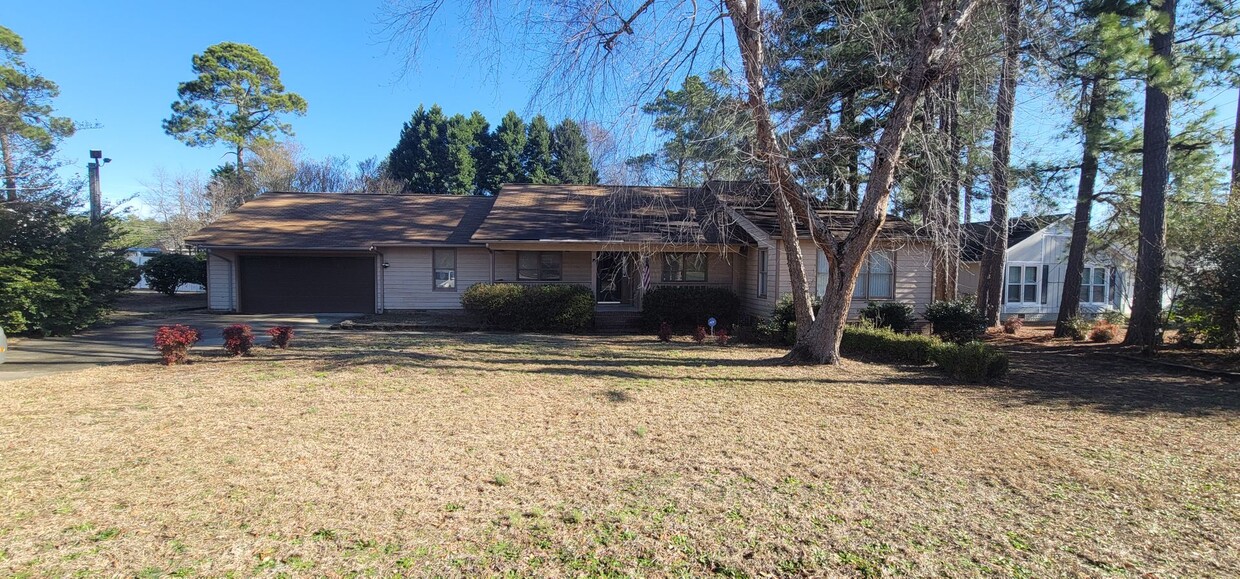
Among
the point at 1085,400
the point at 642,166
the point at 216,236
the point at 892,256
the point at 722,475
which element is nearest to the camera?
the point at 722,475

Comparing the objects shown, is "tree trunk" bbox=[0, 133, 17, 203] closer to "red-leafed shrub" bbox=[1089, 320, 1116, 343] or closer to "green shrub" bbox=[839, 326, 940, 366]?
"green shrub" bbox=[839, 326, 940, 366]

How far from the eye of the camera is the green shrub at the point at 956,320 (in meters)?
13.0

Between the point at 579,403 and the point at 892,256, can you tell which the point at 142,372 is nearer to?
the point at 579,403

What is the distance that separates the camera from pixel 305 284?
17.7m

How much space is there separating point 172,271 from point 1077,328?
29.3 metres

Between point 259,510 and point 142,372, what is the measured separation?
247 inches

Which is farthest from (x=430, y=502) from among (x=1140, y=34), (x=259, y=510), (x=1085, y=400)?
(x=1140, y=34)

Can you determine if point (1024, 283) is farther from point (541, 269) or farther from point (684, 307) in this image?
point (541, 269)

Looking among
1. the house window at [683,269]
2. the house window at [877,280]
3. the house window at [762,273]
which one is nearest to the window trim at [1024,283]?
the house window at [877,280]

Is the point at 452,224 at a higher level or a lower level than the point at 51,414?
higher

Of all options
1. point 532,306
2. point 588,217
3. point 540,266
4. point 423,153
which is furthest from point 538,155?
point 532,306

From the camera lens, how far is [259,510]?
148 inches

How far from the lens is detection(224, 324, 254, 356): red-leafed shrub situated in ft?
30.9

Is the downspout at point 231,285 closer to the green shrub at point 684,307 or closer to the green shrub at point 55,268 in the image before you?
the green shrub at point 55,268
